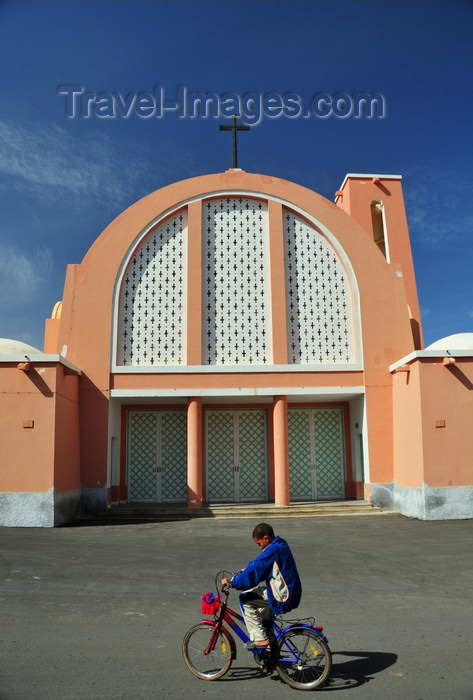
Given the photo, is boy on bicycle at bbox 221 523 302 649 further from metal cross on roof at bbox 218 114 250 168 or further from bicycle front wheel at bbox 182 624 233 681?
metal cross on roof at bbox 218 114 250 168

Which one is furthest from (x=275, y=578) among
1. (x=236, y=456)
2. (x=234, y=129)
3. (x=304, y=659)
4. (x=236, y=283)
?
(x=234, y=129)

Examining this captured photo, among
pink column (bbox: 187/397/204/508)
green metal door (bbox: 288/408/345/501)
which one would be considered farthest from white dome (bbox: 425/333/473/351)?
pink column (bbox: 187/397/204/508)

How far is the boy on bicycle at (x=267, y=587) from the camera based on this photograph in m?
4.42

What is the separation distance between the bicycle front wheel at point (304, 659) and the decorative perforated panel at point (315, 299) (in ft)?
41.0

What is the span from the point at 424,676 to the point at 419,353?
10.6m

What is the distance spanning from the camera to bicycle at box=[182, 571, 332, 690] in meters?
4.41

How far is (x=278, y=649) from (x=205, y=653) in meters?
0.57

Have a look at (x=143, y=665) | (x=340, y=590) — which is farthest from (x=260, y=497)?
(x=143, y=665)

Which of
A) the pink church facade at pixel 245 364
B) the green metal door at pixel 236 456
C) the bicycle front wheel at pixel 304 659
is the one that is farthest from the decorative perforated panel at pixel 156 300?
the bicycle front wheel at pixel 304 659

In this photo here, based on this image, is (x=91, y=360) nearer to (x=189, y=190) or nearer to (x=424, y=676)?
(x=189, y=190)

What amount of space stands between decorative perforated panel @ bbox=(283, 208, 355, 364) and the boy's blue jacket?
489 inches

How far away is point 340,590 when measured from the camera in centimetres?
771

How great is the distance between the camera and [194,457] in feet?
52.1

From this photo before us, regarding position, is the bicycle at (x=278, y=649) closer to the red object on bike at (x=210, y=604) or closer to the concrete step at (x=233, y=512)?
the red object on bike at (x=210, y=604)
